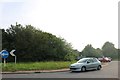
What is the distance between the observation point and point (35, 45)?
212 feet

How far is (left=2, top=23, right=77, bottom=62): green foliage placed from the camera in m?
61.6

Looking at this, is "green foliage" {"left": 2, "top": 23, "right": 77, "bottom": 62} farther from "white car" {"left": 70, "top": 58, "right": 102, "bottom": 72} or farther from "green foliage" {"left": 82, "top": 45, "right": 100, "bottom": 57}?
"green foliage" {"left": 82, "top": 45, "right": 100, "bottom": 57}

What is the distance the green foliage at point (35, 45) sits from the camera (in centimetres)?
6162

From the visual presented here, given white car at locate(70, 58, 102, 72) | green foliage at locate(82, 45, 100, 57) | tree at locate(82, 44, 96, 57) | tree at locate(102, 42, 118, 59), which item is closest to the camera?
white car at locate(70, 58, 102, 72)

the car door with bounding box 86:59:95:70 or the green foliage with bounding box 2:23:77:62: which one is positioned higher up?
the green foliage with bounding box 2:23:77:62

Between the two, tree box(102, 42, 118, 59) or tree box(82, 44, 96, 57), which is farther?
tree box(102, 42, 118, 59)

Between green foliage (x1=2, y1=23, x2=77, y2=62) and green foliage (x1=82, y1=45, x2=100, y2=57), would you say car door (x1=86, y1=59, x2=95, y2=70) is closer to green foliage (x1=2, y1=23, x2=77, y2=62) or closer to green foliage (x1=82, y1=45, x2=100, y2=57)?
green foliage (x1=2, y1=23, x2=77, y2=62)

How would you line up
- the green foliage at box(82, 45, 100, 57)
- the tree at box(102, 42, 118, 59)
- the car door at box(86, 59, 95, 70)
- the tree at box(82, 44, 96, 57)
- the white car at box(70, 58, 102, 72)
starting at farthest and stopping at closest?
the tree at box(102, 42, 118, 59) → the tree at box(82, 44, 96, 57) → the green foliage at box(82, 45, 100, 57) → the car door at box(86, 59, 95, 70) → the white car at box(70, 58, 102, 72)

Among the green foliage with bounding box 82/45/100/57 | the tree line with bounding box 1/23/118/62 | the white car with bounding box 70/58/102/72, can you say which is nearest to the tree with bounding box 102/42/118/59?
the green foliage with bounding box 82/45/100/57

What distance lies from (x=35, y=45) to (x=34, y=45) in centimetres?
31

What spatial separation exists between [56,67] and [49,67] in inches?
38.1

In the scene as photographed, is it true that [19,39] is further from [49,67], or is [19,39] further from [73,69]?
[73,69]

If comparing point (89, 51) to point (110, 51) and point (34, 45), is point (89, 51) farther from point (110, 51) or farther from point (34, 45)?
point (34, 45)

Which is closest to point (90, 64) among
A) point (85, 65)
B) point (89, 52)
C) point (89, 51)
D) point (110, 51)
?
point (85, 65)
